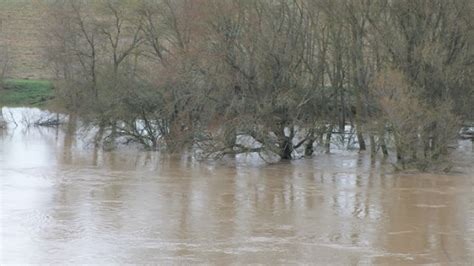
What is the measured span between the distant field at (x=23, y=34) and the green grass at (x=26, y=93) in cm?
112

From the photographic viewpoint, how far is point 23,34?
207 ft

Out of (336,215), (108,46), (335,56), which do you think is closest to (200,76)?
(335,56)

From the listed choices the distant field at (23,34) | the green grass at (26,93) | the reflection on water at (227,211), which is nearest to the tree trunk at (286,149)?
the reflection on water at (227,211)

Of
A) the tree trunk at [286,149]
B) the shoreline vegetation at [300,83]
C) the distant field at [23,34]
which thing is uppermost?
the distant field at [23,34]

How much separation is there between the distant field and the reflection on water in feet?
91.2

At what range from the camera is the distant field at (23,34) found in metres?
57.1

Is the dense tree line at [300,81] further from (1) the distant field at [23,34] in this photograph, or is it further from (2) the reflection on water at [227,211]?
(1) the distant field at [23,34]

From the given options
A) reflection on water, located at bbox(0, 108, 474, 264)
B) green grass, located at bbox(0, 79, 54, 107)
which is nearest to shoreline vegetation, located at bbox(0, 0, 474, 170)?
reflection on water, located at bbox(0, 108, 474, 264)

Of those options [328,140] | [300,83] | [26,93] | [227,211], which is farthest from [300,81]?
[26,93]

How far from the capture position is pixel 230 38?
28.8 metres

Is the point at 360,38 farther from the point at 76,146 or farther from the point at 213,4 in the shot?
the point at 76,146

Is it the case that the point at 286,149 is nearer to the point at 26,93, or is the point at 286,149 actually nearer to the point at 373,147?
the point at 373,147

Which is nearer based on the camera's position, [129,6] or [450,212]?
[450,212]

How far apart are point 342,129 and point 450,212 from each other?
1304 centimetres
